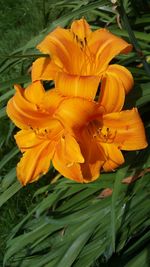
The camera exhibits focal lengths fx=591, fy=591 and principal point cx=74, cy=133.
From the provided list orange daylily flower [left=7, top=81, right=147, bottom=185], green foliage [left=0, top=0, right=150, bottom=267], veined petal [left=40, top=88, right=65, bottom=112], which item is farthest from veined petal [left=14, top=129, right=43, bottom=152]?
A: green foliage [left=0, top=0, right=150, bottom=267]

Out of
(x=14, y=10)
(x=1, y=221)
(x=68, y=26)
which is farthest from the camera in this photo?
(x=14, y=10)

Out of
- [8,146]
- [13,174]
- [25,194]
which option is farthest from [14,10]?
[13,174]

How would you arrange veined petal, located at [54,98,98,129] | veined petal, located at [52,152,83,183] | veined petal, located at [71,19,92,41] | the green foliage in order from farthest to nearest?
the green foliage → veined petal, located at [71,19,92,41] → veined petal, located at [52,152,83,183] → veined petal, located at [54,98,98,129]

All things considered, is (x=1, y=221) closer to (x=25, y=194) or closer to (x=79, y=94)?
(x=25, y=194)

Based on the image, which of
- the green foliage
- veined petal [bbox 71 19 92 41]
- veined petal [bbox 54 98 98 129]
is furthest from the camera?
the green foliage

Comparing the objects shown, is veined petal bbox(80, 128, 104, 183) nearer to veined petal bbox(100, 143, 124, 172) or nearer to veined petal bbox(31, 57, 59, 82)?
veined petal bbox(100, 143, 124, 172)

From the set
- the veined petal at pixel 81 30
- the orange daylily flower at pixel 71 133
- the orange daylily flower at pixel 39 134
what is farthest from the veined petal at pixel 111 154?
the veined petal at pixel 81 30
